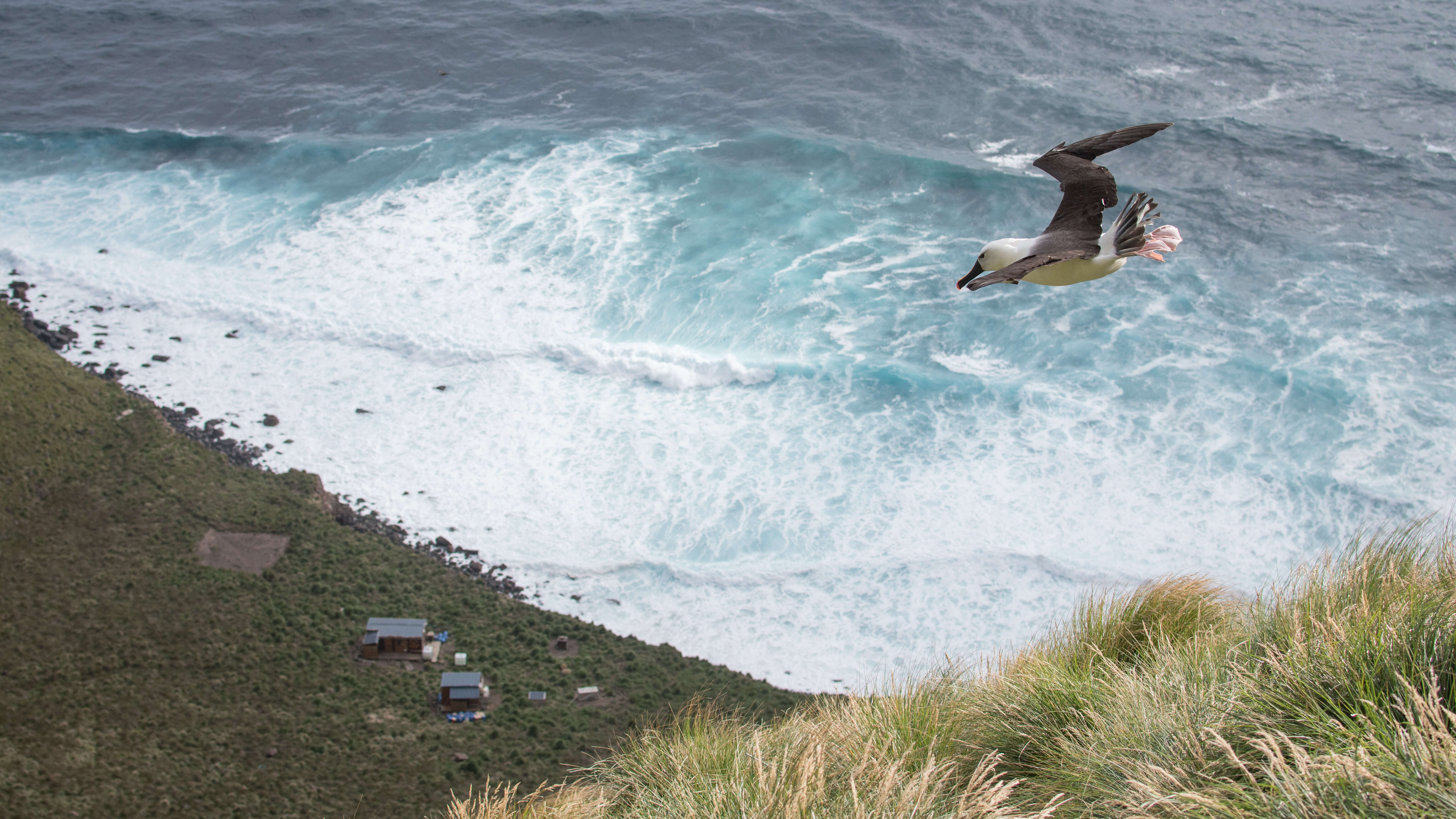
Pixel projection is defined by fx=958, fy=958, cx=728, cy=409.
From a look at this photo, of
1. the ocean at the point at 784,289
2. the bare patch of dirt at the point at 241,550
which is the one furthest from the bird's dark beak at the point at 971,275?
the bare patch of dirt at the point at 241,550

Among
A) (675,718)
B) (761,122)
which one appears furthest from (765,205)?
(675,718)

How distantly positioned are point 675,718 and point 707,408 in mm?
18594

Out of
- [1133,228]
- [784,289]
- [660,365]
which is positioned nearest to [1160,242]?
[1133,228]

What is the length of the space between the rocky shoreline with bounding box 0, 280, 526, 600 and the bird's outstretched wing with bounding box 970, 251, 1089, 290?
61.7 feet

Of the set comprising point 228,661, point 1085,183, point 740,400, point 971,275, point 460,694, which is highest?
point 1085,183

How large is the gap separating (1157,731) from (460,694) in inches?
602

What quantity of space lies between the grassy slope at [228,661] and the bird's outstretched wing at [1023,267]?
1473cm

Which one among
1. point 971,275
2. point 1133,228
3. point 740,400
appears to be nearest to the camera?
point 1133,228

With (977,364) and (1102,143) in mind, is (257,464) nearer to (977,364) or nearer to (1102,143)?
(977,364)

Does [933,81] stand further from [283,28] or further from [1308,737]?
[1308,737]

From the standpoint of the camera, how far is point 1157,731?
7.94 meters

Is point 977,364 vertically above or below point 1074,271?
below

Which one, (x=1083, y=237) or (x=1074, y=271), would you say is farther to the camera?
(x=1083, y=237)

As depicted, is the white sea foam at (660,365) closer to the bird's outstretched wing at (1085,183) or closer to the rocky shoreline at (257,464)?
the rocky shoreline at (257,464)
